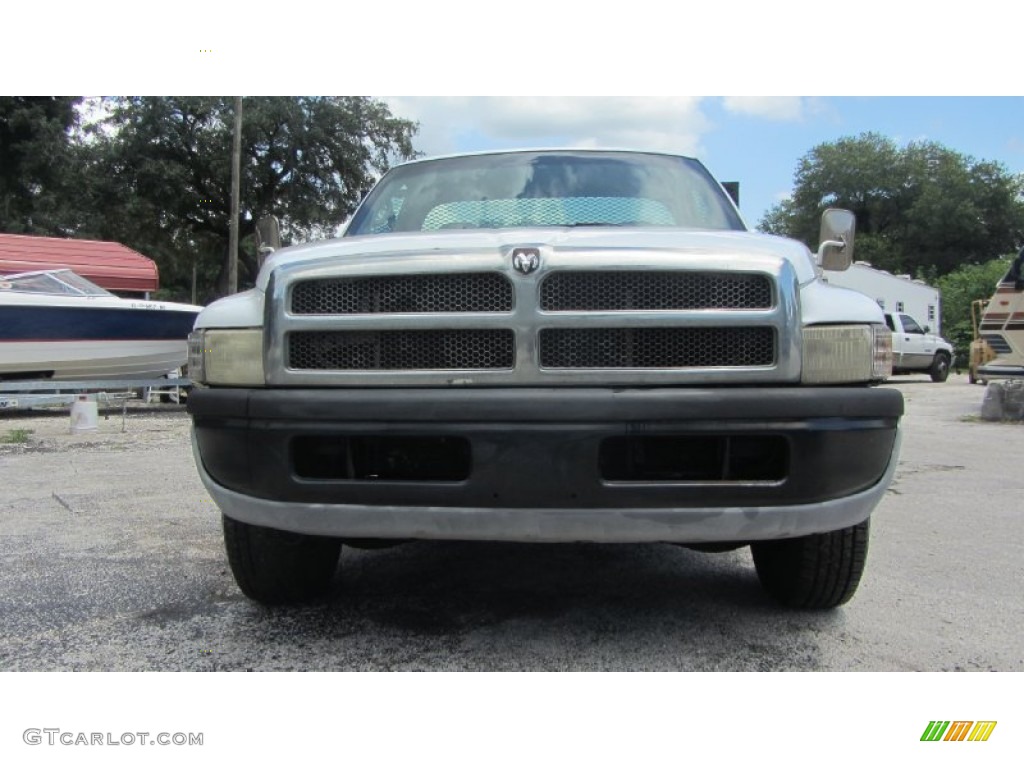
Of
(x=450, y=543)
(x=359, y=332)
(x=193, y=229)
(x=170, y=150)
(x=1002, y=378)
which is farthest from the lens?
(x=193, y=229)

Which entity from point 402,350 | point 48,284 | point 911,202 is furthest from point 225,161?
point 911,202

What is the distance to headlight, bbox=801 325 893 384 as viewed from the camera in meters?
2.27

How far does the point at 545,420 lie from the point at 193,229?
26280mm

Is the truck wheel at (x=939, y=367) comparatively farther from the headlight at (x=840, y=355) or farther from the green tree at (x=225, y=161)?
the headlight at (x=840, y=355)

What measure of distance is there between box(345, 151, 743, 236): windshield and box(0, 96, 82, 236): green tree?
20654mm

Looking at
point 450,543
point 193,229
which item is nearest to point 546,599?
point 450,543

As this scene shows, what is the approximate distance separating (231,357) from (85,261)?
14227 millimetres

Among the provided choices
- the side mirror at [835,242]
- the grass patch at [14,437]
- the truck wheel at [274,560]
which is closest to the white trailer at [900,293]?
the grass patch at [14,437]

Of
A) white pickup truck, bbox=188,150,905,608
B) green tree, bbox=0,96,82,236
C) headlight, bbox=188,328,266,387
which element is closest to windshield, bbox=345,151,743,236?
white pickup truck, bbox=188,150,905,608

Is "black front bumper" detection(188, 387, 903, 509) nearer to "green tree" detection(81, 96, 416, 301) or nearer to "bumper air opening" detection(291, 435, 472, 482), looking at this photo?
"bumper air opening" detection(291, 435, 472, 482)

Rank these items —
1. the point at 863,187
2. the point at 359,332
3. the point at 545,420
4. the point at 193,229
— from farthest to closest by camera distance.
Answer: the point at 863,187 < the point at 193,229 < the point at 359,332 < the point at 545,420

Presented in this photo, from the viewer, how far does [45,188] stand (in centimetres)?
2359

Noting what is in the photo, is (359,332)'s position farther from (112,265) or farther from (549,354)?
(112,265)
